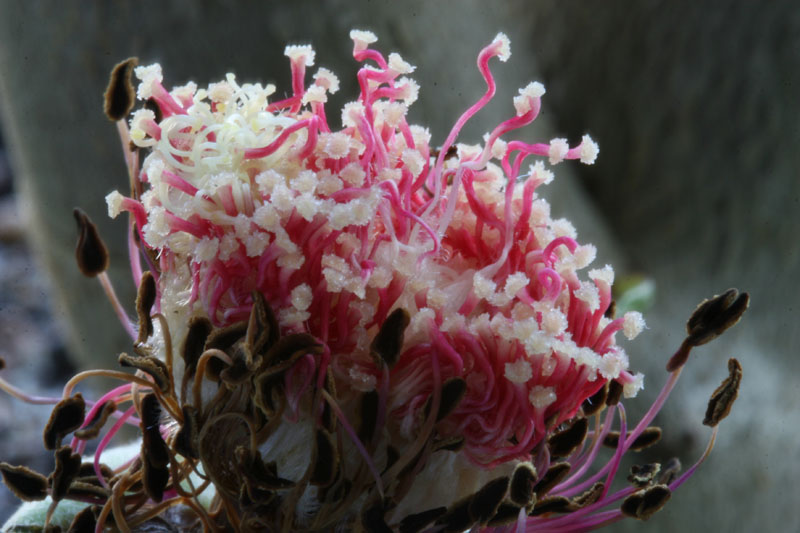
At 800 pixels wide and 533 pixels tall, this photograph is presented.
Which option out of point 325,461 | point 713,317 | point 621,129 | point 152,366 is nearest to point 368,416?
point 325,461

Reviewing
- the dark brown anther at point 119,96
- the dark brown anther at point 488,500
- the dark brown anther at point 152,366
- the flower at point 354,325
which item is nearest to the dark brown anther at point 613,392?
the flower at point 354,325

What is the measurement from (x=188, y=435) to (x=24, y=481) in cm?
16

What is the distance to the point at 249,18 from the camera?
1189mm

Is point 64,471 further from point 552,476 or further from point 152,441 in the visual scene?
point 552,476

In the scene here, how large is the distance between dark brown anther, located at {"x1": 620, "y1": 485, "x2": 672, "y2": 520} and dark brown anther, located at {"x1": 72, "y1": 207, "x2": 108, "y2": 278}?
0.45 meters

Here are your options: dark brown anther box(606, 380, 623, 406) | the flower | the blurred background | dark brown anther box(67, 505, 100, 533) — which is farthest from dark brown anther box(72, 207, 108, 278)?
the blurred background

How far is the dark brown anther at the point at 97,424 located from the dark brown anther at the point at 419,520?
235 mm

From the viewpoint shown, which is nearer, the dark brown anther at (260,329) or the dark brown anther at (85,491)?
the dark brown anther at (260,329)

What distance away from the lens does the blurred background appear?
47.8 inches

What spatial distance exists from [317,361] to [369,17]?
2.50 ft

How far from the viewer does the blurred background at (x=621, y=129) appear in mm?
1214

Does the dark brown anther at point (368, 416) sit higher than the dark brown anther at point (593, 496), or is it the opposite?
the dark brown anther at point (368, 416)

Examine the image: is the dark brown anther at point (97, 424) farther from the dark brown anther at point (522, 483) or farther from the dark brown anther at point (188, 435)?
the dark brown anther at point (522, 483)

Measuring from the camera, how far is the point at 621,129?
154 centimetres
